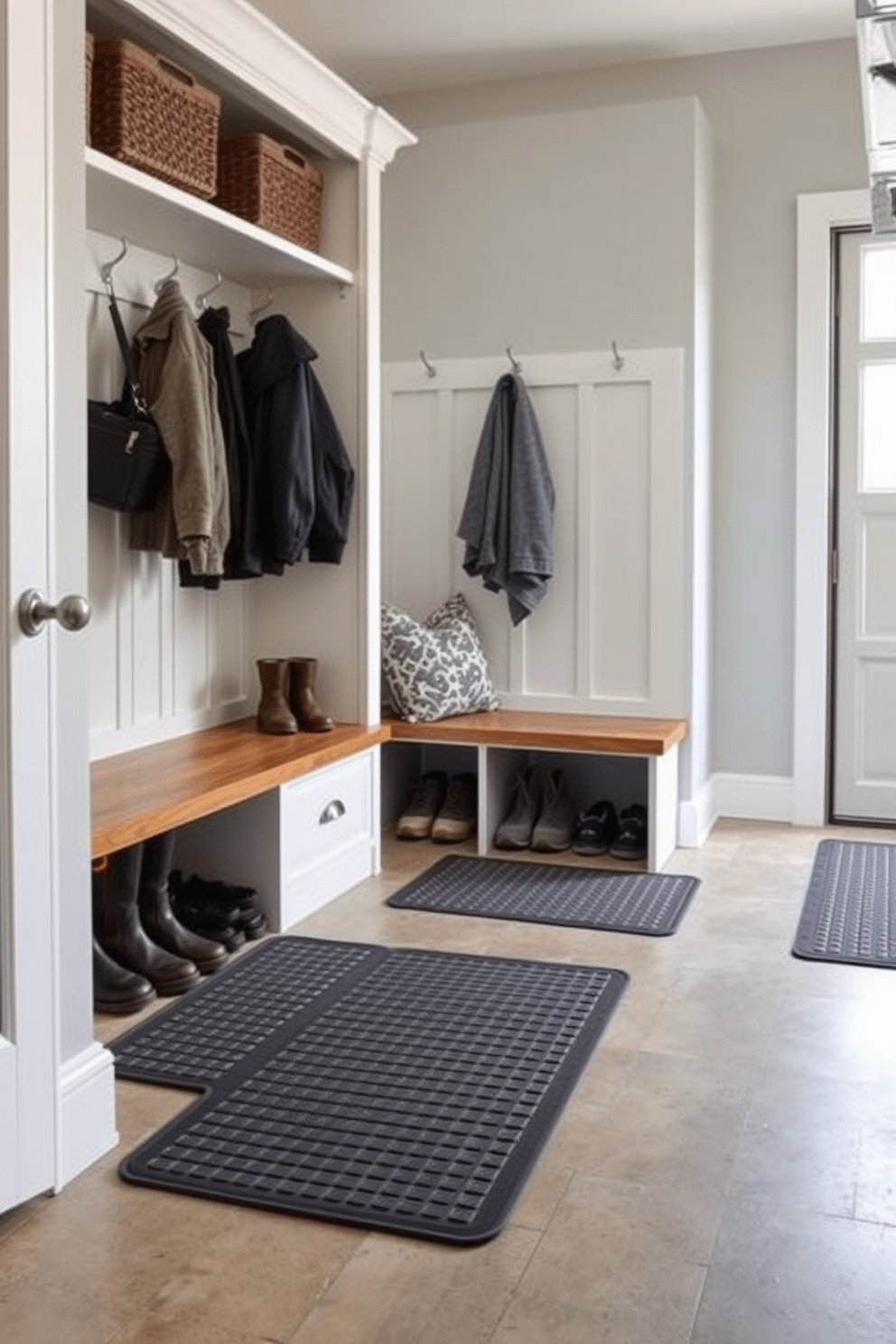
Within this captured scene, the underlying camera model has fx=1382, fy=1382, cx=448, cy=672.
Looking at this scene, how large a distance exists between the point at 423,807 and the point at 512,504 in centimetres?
102

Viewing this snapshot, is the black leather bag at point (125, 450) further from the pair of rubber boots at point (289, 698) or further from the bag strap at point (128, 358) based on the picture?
the pair of rubber boots at point (289, 698)

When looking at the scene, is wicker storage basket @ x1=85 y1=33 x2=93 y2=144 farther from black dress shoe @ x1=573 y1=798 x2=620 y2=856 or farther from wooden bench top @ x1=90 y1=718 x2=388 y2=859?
black dress shoe @ x1=573 y1=798 x2=620 y2=856

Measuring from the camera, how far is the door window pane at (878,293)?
4559mm

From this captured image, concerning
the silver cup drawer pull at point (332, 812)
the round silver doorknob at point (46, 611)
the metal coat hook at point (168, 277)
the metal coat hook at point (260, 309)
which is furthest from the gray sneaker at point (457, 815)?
the round silver doorknob at point (46, 611)

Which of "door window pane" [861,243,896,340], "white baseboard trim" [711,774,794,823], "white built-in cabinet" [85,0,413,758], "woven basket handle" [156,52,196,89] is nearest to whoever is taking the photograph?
"woven basket handle" [156,52,196,89]

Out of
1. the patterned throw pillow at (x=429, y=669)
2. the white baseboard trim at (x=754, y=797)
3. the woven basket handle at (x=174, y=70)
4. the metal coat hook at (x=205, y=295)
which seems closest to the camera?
the woven basket handle at (x=174, y=70)

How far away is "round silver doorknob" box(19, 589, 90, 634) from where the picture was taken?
78.0 inches

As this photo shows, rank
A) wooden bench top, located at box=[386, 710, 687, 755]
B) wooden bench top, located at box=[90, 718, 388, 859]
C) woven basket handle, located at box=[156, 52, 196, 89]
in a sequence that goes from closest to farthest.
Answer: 1. wooden bench top, located at box=[90, 718, 388, 859]
2. woven basket handle, located at box=[156, 52, 196, 89]
3. wooden bench top, located at box=[386, 710, 687, 755]

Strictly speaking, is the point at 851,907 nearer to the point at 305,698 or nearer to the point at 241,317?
the point at 305,698

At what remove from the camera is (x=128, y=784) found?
307 centimetres

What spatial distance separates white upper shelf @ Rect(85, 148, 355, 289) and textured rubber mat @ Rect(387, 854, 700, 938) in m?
1.70

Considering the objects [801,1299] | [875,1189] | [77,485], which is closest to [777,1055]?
[875,1189]

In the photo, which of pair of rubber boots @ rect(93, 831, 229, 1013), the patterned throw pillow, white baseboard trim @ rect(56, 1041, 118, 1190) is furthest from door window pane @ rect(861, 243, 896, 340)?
white baseboard trim @ rect(56, 1041, 118, 1190)

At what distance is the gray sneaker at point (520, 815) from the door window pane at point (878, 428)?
1.50 metres
